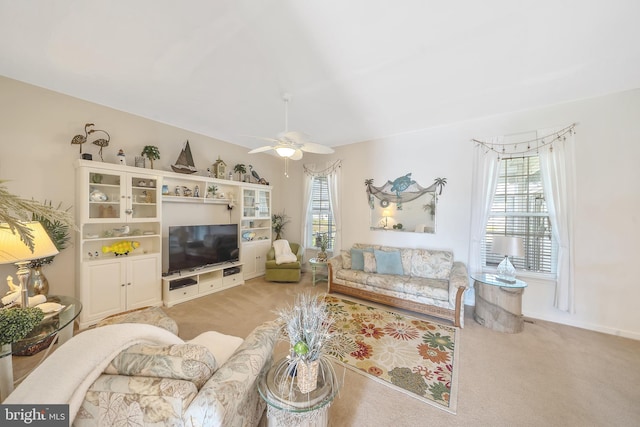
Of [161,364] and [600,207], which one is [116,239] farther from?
[600,207]

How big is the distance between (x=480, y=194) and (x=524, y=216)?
625 millimetres

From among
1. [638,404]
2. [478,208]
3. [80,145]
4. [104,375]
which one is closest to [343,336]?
[104,375]

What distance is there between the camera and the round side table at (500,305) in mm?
2701

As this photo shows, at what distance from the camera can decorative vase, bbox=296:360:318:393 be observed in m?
1.23

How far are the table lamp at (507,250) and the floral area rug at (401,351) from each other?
3.25ft

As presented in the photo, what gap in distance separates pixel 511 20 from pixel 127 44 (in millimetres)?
3121

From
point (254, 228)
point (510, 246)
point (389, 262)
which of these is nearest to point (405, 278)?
point (389, 262)

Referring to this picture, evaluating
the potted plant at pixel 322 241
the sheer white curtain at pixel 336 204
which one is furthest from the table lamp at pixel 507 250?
the potted plant at pixel 322 241

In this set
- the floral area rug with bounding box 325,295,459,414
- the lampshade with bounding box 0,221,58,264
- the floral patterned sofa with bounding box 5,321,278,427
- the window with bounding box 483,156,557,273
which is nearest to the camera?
the floral patterned sofa with bounding box 5,321,278,427

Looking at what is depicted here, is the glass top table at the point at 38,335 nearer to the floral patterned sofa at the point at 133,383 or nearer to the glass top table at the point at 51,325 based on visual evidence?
the glass top table at the point at 51,325

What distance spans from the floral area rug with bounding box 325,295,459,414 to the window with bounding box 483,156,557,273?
1.55 metres

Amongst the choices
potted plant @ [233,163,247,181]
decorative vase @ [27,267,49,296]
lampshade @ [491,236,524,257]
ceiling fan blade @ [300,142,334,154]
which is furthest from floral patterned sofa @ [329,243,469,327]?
decorative vase @ [27,267,49,296]

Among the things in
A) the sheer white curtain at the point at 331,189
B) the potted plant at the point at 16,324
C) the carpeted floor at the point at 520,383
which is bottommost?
the carpeted floor at the point at 520,383

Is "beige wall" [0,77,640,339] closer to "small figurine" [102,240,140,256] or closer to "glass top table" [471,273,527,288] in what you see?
"small figurine" [102,240,140,256]
